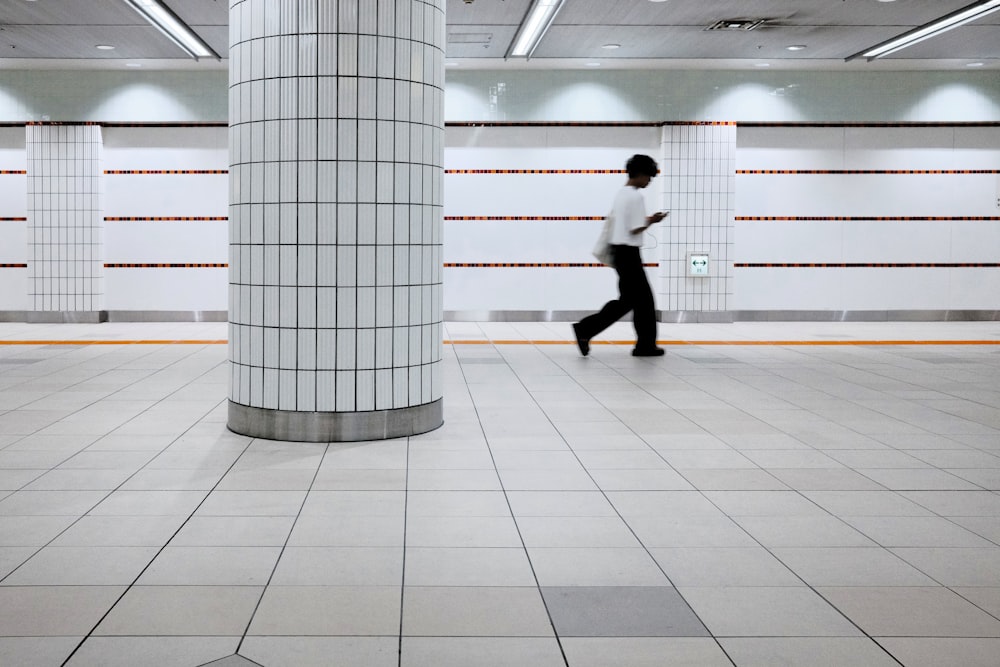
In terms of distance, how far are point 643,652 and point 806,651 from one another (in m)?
0.42

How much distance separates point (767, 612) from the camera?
256cm

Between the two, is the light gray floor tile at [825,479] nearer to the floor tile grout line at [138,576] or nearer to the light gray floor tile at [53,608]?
the floor tile grout line at [138,576]

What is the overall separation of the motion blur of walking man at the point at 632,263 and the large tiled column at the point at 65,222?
7619 mm

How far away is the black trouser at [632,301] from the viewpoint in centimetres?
856

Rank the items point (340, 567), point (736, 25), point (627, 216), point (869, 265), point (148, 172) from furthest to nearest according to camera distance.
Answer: point (869, 265)
point (148, 172)
point (736, 25)
point (627, 216)
point (340, 567)

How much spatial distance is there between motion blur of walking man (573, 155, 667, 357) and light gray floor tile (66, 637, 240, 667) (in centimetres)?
660

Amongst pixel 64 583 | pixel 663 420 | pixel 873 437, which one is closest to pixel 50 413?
pixel 64 583

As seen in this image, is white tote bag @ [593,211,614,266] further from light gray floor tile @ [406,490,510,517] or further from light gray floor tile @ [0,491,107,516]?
light gray floor tile @ [0,491,107,516]

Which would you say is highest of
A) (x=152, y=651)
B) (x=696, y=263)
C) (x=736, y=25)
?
(x=736, y=25)

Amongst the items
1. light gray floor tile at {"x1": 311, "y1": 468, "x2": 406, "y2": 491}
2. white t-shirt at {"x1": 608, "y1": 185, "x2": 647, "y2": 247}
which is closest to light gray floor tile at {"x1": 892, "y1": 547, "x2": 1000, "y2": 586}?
light gray floor tile at {"x1": 311, "y1": 468, "x2": 406, "y2": 491}

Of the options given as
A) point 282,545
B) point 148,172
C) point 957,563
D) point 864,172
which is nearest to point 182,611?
point 282,545

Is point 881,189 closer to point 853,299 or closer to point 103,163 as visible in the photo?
point 853,299

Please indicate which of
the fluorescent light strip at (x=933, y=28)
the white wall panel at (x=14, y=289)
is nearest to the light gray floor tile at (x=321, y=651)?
the fluorescent light strip at (x=933, y=28)

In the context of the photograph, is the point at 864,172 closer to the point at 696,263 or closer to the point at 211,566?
the point at 696,263
